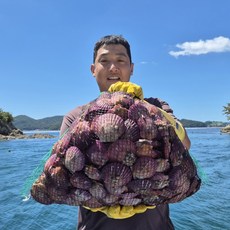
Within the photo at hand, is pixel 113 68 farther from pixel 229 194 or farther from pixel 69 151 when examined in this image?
pixel 229 194

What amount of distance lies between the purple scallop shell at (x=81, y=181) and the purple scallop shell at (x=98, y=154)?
0.10 metres

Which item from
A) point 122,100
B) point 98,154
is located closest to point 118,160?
point 98,154

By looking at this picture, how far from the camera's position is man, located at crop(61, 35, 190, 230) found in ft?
7.20

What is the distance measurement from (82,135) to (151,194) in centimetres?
49

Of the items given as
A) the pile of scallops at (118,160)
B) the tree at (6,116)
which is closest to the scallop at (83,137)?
the pile of scallops at (118,160)

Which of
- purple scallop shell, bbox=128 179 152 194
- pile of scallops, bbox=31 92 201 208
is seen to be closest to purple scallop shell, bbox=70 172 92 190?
pile of scallops, bbox=31 92 201 208

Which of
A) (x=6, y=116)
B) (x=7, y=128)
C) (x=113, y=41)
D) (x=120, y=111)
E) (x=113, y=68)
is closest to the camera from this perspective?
(x=120, y=111)

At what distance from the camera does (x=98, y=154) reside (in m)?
1.76

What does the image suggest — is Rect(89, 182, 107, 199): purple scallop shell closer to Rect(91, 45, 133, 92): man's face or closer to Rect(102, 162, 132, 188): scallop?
Rect(102, 162, 132, 188): scallop

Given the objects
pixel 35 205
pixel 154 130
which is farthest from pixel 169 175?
pixel 35 205

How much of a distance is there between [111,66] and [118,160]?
99 cm

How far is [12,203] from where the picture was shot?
37.8ft

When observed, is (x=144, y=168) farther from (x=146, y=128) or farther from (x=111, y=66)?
(x=111, y=66)

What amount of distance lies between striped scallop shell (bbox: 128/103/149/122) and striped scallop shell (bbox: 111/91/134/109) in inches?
1.1
